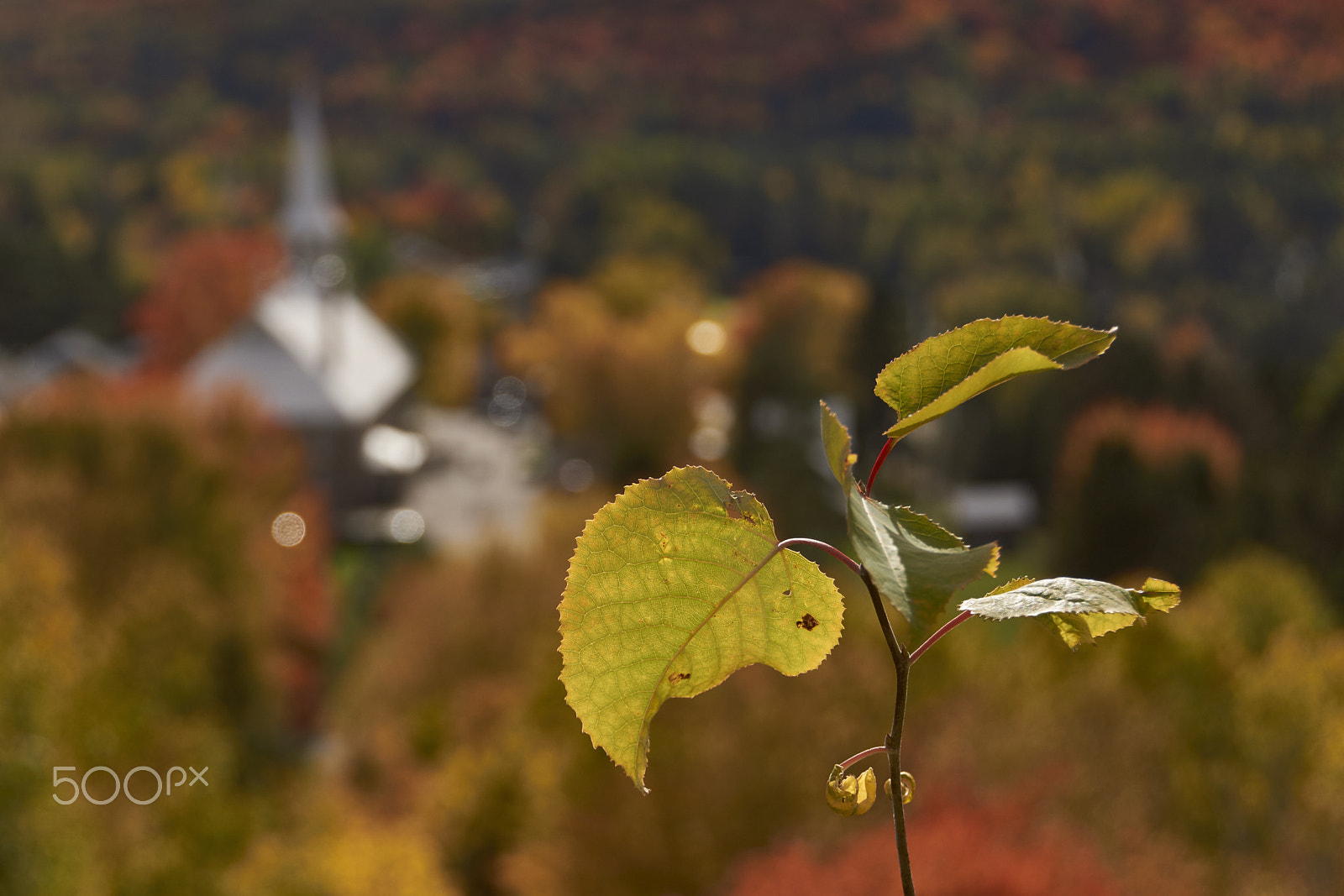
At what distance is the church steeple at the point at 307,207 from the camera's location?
58.0 meters

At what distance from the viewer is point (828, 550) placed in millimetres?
881

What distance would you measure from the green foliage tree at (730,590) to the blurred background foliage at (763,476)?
298cm

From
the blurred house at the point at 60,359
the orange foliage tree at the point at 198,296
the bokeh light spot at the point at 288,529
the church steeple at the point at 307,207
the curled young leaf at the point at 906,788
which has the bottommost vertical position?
the blurred house at the point at 60,359

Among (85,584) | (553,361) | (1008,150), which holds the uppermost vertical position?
(85,584)

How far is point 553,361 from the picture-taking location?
5278 centimetres

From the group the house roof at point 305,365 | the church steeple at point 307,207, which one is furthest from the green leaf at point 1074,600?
the church steeple at point 307,207

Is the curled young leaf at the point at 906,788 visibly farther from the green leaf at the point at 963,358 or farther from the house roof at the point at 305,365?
the house roof at the point at 305,365

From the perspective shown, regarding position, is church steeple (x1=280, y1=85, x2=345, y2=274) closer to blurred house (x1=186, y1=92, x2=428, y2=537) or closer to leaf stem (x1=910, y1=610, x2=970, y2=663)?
blurred house (x1=186, y1=92, x2=428, y2=537)

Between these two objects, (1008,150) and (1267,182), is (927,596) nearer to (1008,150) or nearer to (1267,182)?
(1267,182)

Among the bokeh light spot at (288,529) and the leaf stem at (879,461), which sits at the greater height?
the leaf stem at (879,461)

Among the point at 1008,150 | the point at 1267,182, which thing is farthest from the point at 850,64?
the point at 1267,182

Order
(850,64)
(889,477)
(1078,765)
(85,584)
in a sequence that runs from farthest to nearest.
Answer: (850,64), (889,477), (85,584), (1078,765)

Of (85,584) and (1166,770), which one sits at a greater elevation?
(1166,770)

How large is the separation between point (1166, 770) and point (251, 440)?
30970mm
